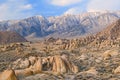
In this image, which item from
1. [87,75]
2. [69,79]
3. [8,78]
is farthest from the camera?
[87,75]

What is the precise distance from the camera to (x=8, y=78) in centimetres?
2017

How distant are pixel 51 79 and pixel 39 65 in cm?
1206

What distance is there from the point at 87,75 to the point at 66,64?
6833 mm

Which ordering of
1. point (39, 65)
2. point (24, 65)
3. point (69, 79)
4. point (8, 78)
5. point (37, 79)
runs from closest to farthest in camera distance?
point (8, 78), point (37, 79), point (69, 79), point (39, 65), point (24, 65)

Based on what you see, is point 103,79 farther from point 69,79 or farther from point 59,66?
point 59,66

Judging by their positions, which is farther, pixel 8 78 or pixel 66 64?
pixel 66 64

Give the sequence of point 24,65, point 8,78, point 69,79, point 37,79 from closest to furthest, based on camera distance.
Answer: point 8,78 < point 37,79 < point 69,79 < point 24,65

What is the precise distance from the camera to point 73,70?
32.1 m

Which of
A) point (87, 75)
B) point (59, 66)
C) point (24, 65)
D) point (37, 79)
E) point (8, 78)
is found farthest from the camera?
point (24, 65)

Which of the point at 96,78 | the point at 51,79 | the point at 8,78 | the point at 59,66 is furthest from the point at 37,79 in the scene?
the point at 59,66

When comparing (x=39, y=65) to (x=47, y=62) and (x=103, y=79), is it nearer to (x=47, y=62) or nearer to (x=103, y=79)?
(x=47, y=62)

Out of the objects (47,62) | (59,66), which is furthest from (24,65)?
(59,66)

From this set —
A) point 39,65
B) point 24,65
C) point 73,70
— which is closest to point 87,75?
point 73,70

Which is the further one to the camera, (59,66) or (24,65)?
(24,65)
